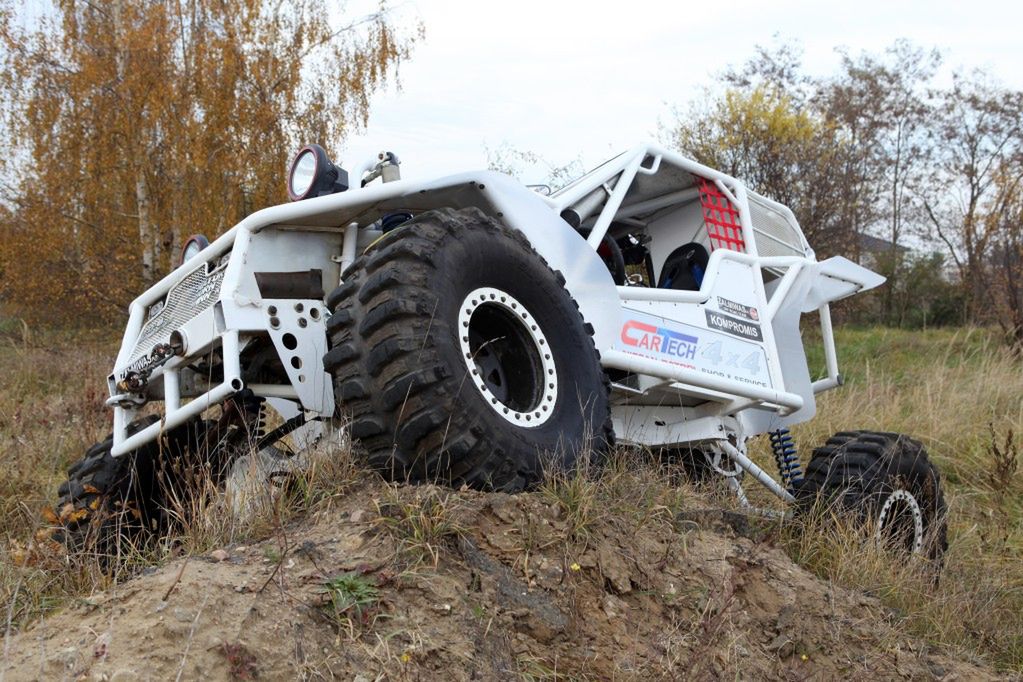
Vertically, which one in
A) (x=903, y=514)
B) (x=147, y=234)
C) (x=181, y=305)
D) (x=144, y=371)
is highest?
(x=147, y=234)

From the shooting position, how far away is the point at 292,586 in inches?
120

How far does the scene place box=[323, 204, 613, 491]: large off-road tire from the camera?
3.64 metres

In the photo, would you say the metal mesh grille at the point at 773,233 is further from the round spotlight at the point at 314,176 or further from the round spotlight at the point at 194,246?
the round spotlight at the point at 194,246

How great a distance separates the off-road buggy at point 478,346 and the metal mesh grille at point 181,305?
0.6 inches

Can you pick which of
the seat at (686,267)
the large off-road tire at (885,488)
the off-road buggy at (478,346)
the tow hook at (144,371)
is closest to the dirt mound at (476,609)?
the off-road buggy at (478,346)

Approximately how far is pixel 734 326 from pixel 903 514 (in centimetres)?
138

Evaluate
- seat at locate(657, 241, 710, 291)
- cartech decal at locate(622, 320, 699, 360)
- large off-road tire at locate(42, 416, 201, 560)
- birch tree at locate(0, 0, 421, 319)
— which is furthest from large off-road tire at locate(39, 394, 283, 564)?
birch tree at locate(0, 0, 421, 319)

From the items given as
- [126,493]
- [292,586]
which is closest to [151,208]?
[126,493]

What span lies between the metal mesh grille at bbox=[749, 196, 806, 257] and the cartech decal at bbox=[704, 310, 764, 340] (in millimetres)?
660

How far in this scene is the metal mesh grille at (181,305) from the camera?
4.32 meters

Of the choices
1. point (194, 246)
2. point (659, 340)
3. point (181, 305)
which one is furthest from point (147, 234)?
point (659, 340)

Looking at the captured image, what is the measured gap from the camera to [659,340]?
197 inches

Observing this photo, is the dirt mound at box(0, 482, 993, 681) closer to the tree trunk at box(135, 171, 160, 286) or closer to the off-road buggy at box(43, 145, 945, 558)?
the off-road buggy at box(43, 145, 945, 558)

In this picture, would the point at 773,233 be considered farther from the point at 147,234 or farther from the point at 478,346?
the point at 147,234
